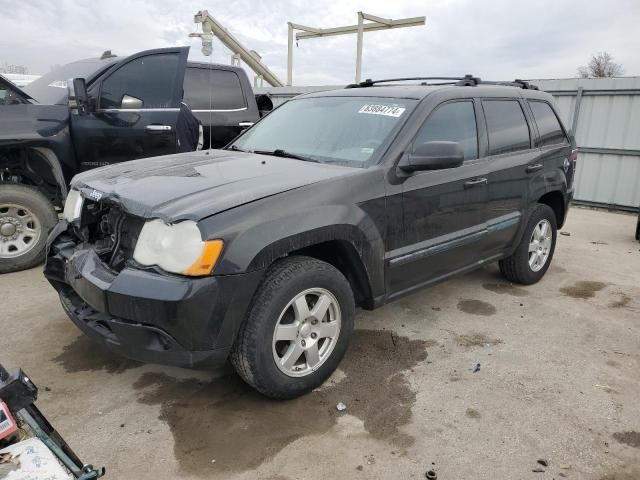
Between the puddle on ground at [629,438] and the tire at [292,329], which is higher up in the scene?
the tire at [292,329]

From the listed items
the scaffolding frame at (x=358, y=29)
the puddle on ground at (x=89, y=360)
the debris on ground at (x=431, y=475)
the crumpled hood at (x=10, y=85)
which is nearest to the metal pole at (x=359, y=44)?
the scaffolding frame at (x=358, y=29)

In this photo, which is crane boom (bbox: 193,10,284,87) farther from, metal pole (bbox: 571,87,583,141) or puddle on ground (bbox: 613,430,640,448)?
puddle on ground (bbox: 613,430,640,448)

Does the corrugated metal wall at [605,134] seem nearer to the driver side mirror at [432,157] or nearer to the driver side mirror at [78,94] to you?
the driver side mirror at [432,157]

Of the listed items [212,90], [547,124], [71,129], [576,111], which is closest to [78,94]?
[71,129]

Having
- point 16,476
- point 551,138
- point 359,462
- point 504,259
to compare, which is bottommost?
point 359,462

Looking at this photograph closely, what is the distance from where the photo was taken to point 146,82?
203 inches

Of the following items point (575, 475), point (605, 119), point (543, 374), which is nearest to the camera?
point (575, 475)

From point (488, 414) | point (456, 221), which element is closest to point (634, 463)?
point (488, 414)

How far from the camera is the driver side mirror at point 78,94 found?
468 centimetres

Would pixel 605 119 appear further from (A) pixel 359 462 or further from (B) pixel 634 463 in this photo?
(A) pixel 359 462

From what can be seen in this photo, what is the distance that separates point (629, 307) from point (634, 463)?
234 centimetres

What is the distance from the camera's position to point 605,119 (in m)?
9.16

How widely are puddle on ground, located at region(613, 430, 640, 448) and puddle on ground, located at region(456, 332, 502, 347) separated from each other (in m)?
1.08

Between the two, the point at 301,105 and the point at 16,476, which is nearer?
the point at 16,476
